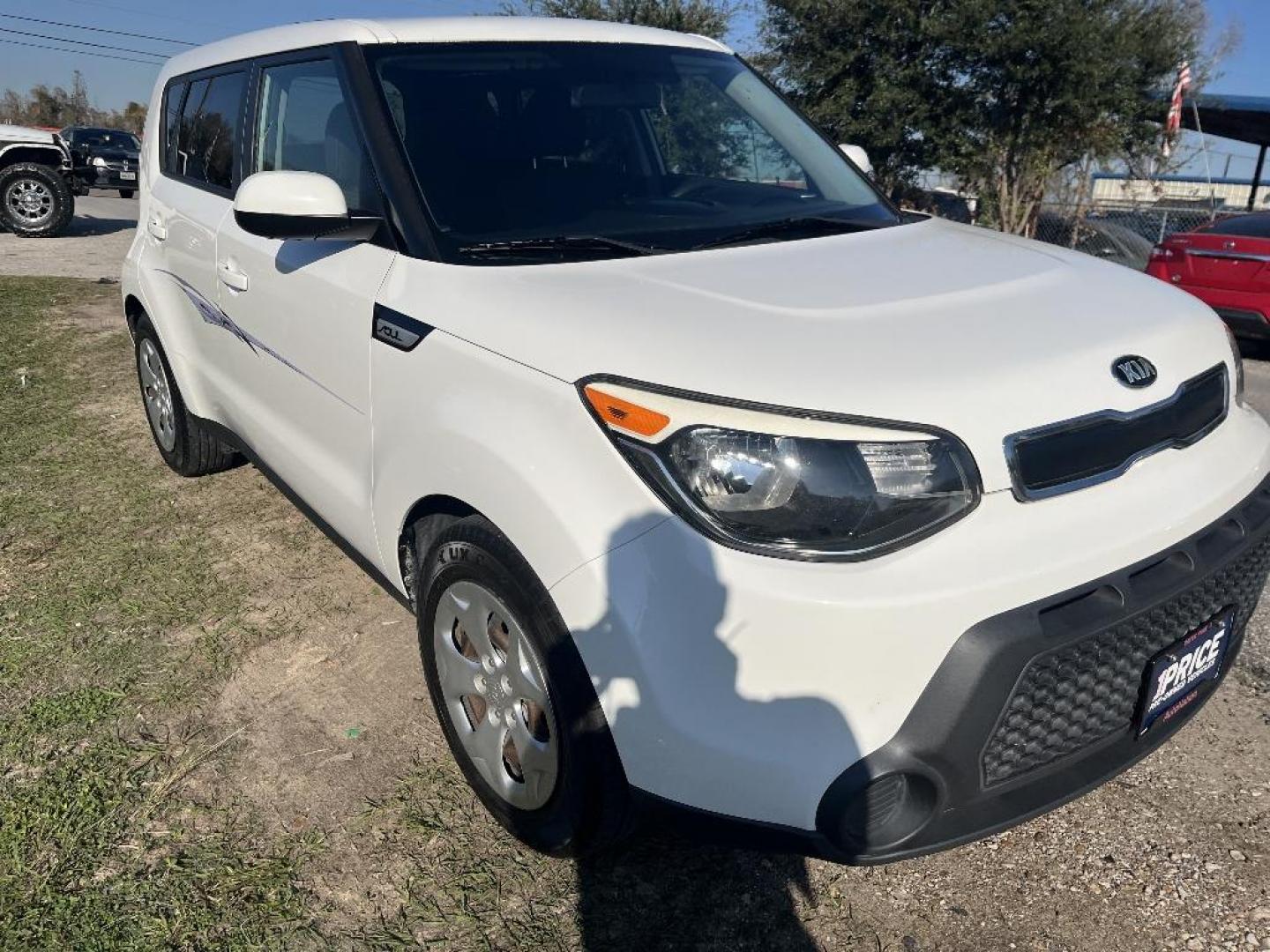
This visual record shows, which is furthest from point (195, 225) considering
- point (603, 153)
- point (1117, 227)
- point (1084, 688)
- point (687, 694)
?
point (1117, 227)

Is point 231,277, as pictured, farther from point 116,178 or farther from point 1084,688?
point 116,178

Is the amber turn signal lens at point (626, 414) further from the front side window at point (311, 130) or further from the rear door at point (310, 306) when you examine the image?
the front side window at point (311, 130)

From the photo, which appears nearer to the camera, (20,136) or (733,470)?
(733,470)

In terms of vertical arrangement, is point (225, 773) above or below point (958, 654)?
below

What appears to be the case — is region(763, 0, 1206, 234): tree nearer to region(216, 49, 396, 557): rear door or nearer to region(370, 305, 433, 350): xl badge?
region(216, 49, 396, 557): rear door

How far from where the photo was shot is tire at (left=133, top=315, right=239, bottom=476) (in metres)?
4.41

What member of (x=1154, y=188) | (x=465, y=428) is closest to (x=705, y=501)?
(x=465, y=428)

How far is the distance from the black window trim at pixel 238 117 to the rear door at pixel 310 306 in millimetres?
85

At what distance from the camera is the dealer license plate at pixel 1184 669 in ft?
6.50

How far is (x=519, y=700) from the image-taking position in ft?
7.23

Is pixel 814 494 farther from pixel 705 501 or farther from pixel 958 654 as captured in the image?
pixel 958 654

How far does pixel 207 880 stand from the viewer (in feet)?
7.47

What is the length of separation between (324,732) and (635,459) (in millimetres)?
1560

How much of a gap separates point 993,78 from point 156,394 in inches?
546
